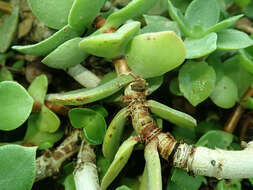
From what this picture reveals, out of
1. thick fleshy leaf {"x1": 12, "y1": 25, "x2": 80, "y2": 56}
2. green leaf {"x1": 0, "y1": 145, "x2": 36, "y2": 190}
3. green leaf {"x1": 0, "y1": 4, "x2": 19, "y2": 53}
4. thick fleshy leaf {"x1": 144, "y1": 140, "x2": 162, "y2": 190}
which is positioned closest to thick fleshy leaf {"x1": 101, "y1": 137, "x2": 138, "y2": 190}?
thick fleshy leaf {"x1": 144, "y1": 140, "x2": 162, "y2": 190}

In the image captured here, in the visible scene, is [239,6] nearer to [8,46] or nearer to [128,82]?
[128,82]

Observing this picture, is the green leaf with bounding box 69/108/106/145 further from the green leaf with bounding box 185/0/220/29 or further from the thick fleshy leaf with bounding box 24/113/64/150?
the green leaf with bounding box 185/0/220/29

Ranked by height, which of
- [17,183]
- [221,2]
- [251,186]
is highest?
[221,2]

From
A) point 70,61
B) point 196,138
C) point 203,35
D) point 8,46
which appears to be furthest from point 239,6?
point 8,46

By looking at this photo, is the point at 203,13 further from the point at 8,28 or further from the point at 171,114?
the point at 8,28

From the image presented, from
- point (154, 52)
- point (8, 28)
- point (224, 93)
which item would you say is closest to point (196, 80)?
point (224, 93)

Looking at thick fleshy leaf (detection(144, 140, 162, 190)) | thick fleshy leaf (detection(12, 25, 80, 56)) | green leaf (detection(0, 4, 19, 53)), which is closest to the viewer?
thick fleshy leaf (detection(144, 140, 162, 190))

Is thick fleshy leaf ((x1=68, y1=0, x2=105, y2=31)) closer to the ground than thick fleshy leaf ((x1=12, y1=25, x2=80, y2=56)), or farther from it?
farther from it
